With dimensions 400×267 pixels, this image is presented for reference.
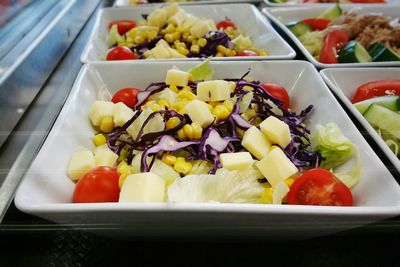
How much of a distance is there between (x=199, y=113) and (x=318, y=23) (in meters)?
1.56

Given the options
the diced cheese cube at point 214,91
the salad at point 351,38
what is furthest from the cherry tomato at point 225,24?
the diced cheese cube at point 214,91

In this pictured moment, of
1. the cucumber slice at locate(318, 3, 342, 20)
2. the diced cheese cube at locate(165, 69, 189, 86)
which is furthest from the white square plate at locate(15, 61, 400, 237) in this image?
the cucumber slice at locate(318, 3, 342, 20)

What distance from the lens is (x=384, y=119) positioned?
1.34 metres

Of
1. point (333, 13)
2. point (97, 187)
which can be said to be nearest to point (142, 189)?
point (97, 187)

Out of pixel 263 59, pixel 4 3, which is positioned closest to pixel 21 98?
pixel 4 3

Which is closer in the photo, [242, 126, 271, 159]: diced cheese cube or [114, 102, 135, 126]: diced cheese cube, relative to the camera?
[242, 126, 271, 159]: diced cheese cube

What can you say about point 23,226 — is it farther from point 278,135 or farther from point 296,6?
point 296,6

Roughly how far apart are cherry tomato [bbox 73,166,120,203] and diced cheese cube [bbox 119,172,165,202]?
0.28ft

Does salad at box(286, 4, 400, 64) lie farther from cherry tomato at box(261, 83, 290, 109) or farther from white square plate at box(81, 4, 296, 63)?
cherry tomato at box(261, 83, 290, 109)

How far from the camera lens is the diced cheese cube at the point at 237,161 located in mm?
1091

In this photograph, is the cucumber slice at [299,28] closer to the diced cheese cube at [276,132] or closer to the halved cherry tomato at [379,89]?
the halved cherry tomato at [379,89]

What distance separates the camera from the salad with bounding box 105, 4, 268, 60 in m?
1.92

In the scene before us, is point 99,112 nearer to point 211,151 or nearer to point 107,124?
point 107,124

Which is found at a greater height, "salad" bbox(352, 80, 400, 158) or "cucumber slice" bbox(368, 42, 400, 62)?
"cucumber slice" bbox(368, 42, 400, 62)
